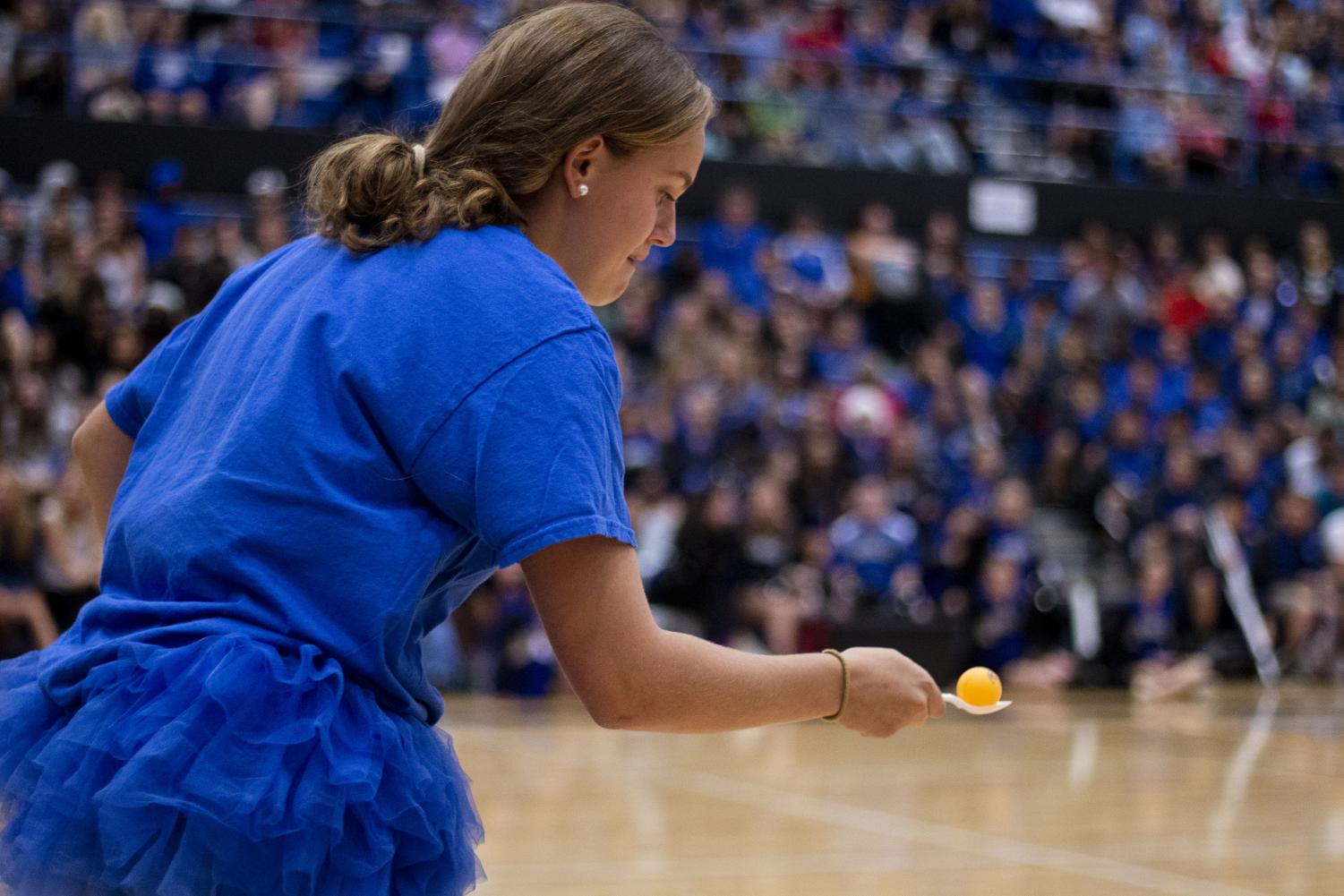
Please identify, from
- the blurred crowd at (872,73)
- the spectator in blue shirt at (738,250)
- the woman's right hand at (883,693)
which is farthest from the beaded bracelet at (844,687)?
the spectator in blue shirt at (738,250)

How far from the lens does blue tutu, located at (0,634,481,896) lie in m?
1.25

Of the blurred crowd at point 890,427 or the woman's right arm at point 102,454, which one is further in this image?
the blurred crowd at point 890,427

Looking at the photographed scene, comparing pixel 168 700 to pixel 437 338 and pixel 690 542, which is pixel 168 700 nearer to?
pixel 437 338

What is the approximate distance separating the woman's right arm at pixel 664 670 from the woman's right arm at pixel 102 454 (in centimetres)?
54

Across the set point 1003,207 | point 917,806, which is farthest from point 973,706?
point 1003,207

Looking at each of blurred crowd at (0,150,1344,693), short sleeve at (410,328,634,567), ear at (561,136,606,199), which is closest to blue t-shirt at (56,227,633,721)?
short sleeve at (410,328,634,567)

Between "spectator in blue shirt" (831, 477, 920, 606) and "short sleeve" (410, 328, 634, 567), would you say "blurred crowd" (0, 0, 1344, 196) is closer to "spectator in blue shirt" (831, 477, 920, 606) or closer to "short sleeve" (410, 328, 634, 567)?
"spectator in blue shirt" (831, 477, 920, 606)

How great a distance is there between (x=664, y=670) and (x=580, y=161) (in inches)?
18.3

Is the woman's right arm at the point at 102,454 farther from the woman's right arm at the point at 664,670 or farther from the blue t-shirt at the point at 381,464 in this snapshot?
the woman's right arm at the point at 664,670

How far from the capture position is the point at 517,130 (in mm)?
1464

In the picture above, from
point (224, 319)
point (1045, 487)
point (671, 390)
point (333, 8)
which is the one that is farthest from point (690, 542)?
point (224, 319)

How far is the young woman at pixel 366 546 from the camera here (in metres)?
→ 1.27

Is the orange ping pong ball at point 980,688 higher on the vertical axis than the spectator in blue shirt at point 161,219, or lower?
higher

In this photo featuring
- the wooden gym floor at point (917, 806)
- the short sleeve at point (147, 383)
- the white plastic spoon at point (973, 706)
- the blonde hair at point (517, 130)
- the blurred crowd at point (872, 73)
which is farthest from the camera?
the blurred crowd at point (872, 73)
